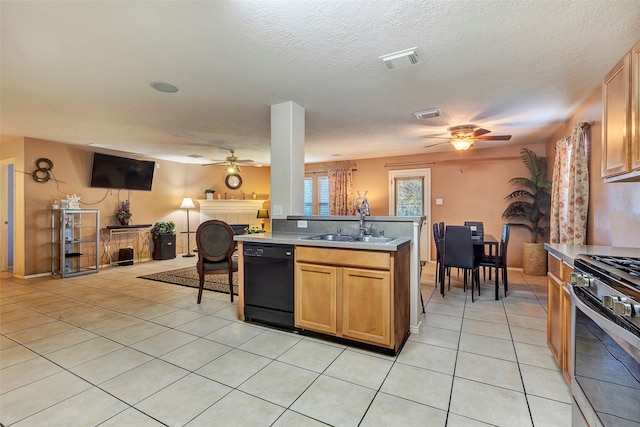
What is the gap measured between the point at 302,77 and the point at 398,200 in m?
4.79

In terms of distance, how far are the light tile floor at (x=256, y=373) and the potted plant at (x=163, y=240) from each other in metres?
3.44

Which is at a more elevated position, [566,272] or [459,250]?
[566,272]

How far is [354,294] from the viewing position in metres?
2.43

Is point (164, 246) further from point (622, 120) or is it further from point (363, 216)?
point (622, 120)

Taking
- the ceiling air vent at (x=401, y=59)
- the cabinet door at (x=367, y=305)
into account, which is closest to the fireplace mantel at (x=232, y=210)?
the cabinet door at (x=367, y=305)

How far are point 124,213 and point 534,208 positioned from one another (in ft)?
26.9

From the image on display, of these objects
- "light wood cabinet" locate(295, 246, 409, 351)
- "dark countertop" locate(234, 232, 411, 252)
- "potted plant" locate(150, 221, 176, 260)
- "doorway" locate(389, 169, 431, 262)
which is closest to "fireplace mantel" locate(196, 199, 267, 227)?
"potted plant" locate(150, 221, 176, 260)

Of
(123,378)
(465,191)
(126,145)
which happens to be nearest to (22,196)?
(126,145)

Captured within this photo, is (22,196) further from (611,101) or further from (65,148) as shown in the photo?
(611,101)

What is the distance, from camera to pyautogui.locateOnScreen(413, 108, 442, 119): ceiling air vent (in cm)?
370

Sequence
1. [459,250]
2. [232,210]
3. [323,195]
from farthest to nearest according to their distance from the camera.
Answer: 1. [232,210]
2. [323,195]
3. [459,250]

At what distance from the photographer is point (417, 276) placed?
2871 millimetres

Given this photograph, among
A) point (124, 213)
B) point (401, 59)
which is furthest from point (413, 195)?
point (124, 213)

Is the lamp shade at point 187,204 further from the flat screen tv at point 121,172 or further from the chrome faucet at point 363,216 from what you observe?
the chrome faucet at point 363,216
